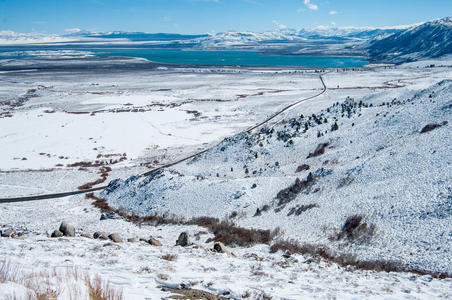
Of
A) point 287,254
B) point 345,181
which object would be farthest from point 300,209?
point 287,254

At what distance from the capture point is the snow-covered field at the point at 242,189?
8.76 meters

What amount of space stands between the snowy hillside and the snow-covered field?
0.09 metres

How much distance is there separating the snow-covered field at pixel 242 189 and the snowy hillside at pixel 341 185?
9cm

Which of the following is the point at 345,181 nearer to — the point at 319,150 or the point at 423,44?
the point at 319,150

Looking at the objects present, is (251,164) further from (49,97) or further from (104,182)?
(49,97)

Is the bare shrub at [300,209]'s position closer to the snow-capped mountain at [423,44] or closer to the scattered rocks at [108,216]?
the scattered rocks at [108,216]

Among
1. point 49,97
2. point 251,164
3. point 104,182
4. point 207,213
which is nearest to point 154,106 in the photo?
point 49,97

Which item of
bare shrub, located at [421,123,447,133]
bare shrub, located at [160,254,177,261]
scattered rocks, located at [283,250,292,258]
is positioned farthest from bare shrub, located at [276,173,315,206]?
bare shrub, located at [160,254,177,261]

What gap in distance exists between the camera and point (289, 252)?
12305 mm

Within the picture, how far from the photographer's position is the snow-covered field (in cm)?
876

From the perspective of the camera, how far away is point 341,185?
18.7m

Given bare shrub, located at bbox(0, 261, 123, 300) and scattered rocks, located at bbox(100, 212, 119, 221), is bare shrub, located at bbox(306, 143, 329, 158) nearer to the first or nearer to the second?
scattered rocks, located at bbox(100, 212, 119, 221)

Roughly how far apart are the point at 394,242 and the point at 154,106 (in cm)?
6184

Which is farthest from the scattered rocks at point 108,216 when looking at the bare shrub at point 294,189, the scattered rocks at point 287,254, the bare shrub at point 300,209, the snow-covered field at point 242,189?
the scattered rocks at point 287,254
